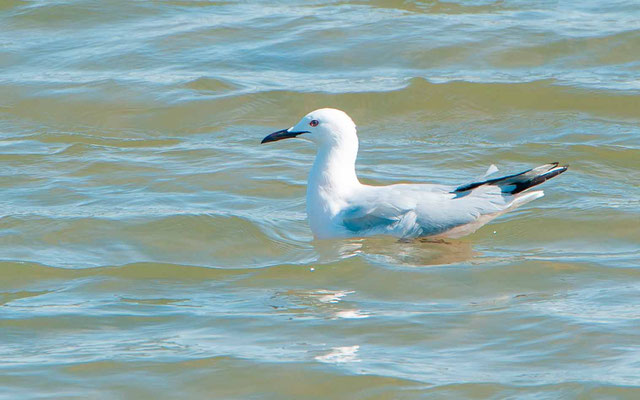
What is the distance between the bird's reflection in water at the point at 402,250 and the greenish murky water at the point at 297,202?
0.02m

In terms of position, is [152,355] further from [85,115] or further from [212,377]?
[85,115]

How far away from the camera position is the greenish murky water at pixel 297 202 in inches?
220

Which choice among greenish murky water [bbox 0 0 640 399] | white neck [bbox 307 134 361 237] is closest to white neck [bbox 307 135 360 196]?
white neck [bbox 307 134 361 237]

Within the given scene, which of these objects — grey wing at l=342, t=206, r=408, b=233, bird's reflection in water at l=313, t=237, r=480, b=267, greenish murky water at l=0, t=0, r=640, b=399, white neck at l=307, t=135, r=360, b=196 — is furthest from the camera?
white neck at l=307, t=135, r=360, b=196

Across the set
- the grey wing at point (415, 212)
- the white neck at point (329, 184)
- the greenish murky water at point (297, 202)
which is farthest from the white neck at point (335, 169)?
the greenish murky water at point (297, 202)

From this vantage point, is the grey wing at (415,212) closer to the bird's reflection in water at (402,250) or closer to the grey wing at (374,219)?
the grey wing at (374,219)

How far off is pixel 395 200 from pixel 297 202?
1.40 metres

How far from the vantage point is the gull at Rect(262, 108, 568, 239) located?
24.3 ft

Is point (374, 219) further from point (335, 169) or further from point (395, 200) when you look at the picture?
point (335, 169)

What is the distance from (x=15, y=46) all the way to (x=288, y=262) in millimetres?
6751

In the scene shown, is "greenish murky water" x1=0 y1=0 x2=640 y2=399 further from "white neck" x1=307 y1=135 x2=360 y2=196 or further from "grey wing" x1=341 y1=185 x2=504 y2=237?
"white neck" x1=307 y1=135 x2=360 y2=196

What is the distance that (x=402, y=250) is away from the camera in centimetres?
745

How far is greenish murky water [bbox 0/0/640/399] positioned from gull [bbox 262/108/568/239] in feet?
0.52

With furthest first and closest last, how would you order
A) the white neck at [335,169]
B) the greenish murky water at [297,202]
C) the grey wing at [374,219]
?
the white neck at [335,169]
the grey wing at [374,219]
the greenish murky water at [297,202]
